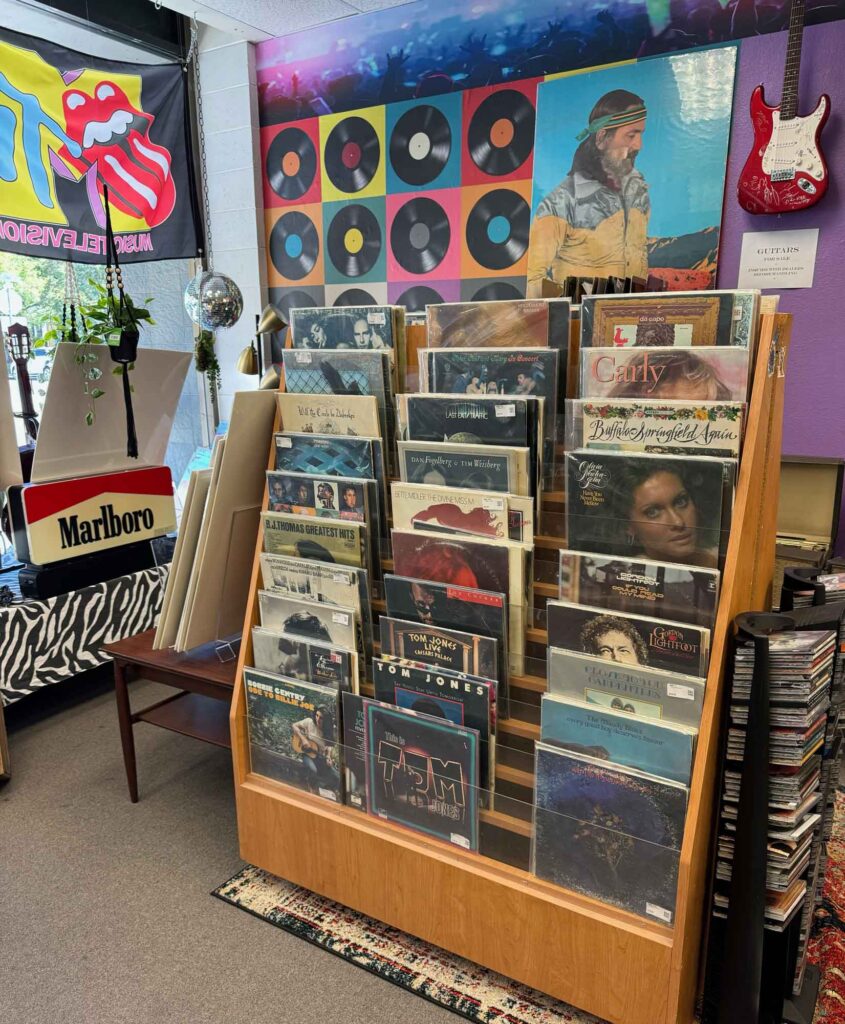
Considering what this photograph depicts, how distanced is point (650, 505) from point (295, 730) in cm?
96

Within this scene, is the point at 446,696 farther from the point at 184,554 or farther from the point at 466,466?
the point at 184,554

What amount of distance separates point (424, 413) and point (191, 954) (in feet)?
4.44

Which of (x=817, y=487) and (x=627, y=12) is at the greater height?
(x=627, y=12)

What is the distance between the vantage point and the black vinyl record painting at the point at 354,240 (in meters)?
3.79

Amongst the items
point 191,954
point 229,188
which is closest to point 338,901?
point 191,954

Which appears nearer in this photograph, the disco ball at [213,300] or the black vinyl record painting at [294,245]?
the disco ball at [213,300]

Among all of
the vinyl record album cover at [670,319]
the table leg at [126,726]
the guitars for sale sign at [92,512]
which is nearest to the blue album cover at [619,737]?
the vinyl record album cover at [670,319]

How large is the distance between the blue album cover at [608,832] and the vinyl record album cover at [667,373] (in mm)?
678

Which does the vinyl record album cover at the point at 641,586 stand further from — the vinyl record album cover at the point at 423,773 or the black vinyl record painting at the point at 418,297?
the black vinyl record painting at the point at 418,297

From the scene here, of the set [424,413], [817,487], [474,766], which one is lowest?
[474,766]

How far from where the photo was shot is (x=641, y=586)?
130 cm

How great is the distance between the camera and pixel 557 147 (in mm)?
3211

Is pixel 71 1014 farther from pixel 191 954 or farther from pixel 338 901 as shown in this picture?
pixel 338 901

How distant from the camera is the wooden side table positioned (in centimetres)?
194
